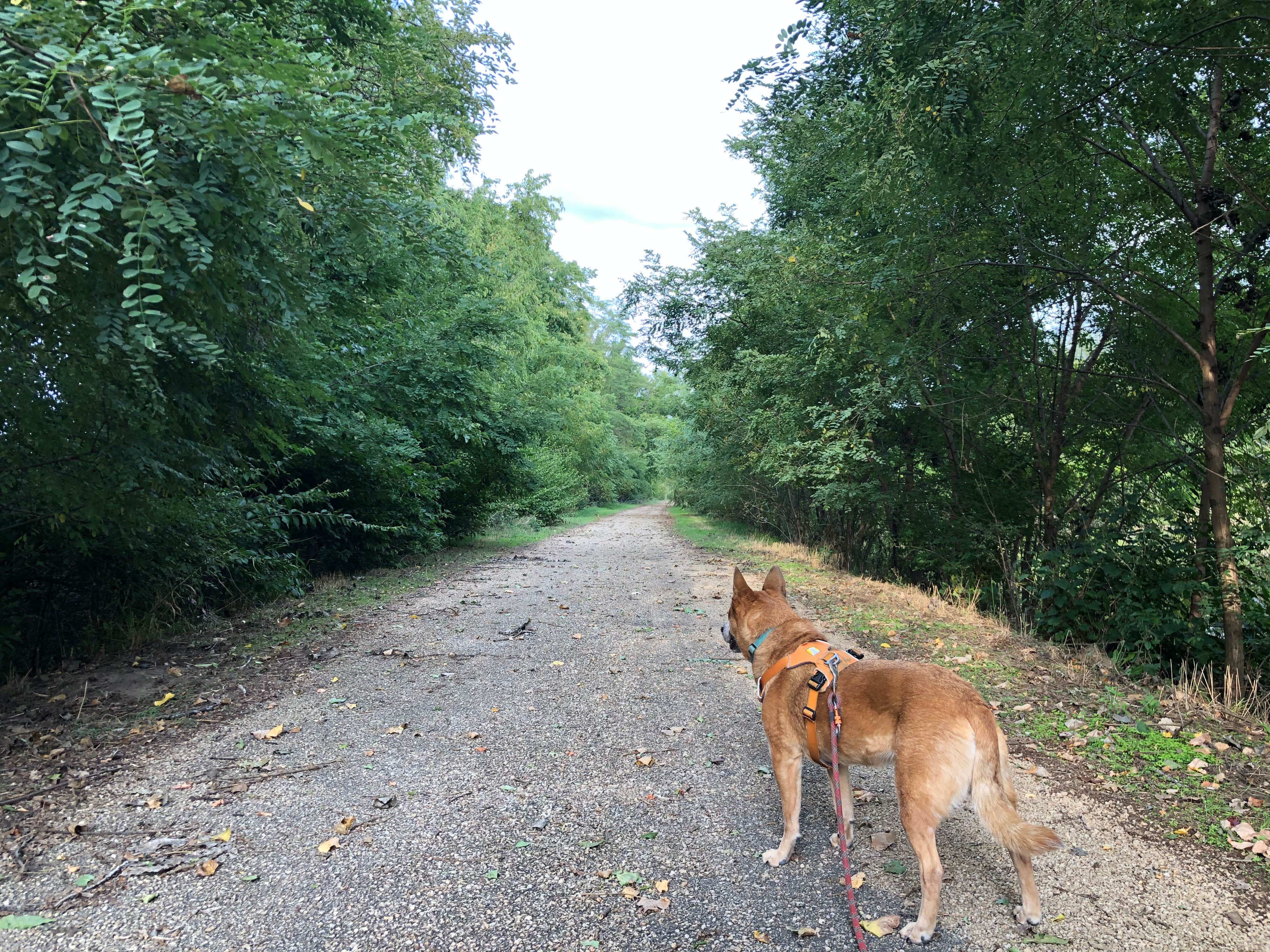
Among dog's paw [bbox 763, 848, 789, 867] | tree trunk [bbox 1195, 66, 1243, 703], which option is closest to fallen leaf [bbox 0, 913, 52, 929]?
dog's paw [bbox 763, 848, 789, 867]

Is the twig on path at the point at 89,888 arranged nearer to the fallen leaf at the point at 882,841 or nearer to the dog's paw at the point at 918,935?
the dog's paw at the point at 918,935

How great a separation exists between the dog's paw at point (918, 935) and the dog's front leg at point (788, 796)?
2.00ft

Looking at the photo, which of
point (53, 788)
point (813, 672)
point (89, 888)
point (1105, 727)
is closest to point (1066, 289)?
point (1105, 727)

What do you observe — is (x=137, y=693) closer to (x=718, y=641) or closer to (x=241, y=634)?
(x=241, y=634)

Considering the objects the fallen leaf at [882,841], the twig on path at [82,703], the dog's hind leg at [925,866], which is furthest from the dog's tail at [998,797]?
the twig on path at [82,703]

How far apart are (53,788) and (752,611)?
4.05 metres

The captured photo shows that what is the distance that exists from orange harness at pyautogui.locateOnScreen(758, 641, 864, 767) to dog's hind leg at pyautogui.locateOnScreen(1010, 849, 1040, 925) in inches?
31.9

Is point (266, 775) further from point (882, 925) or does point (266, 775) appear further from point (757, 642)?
point (882, 925)

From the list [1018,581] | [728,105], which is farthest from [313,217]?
[1018,581]

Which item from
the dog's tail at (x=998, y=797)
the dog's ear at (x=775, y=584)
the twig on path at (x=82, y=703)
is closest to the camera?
the dog's tail at (x=998, y=797)

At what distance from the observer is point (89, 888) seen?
266cm

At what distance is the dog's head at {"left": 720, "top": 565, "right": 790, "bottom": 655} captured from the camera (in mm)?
3727

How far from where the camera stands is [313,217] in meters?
3.74

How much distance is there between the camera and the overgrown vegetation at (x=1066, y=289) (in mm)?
4930
